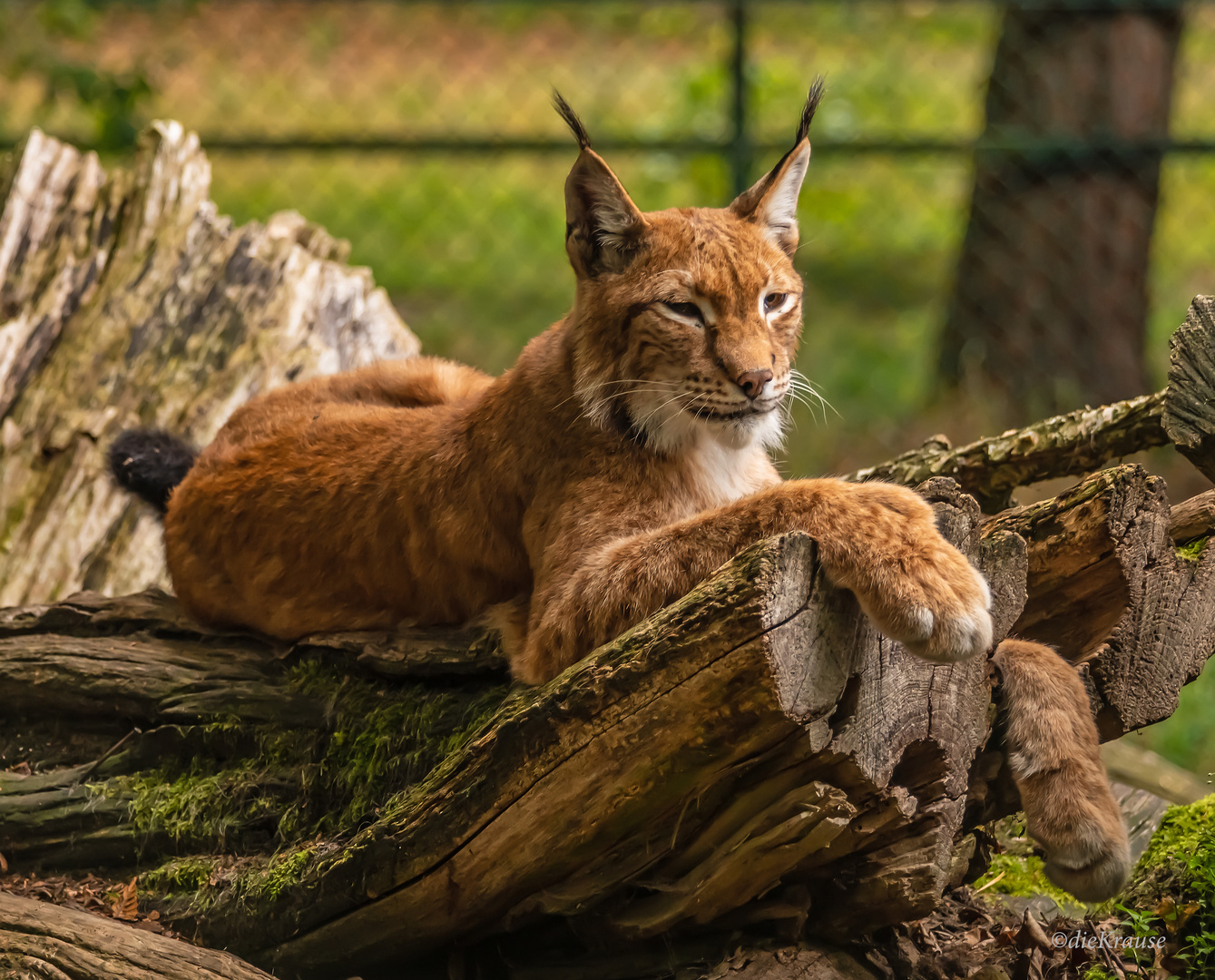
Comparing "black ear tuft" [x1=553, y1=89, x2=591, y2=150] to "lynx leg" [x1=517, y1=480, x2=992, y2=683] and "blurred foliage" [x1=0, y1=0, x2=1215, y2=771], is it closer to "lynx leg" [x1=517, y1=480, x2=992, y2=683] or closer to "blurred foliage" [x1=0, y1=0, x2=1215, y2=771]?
"lynx leg" [x1=517, y1=480, x2=992, y2=683]

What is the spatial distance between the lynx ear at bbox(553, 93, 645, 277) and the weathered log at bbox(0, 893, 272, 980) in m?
2.17

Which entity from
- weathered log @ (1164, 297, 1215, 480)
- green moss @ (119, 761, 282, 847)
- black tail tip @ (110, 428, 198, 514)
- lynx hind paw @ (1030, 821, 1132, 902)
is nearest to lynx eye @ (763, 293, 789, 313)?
weathered log @ (1164, 297, 1215, 480)

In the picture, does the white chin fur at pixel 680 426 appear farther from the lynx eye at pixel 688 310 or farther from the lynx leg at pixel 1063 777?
the lynx leg at pixel 1063 777

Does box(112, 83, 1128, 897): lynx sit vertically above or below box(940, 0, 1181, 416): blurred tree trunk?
below

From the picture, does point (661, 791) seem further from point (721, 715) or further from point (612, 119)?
point (612, 119)

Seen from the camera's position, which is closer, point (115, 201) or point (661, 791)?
point (661, 791)

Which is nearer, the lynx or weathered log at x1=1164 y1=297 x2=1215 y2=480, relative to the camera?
the lynx

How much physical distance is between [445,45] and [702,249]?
937cm

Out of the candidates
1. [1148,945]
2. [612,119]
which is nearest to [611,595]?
[1148,945]

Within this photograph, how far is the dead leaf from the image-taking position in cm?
371

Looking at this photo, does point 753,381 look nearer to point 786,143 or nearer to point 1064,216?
point 786,143

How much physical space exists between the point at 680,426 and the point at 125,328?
4080 millimetres

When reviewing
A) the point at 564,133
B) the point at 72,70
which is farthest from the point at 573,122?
the point at 564,133

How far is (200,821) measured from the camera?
392cm
